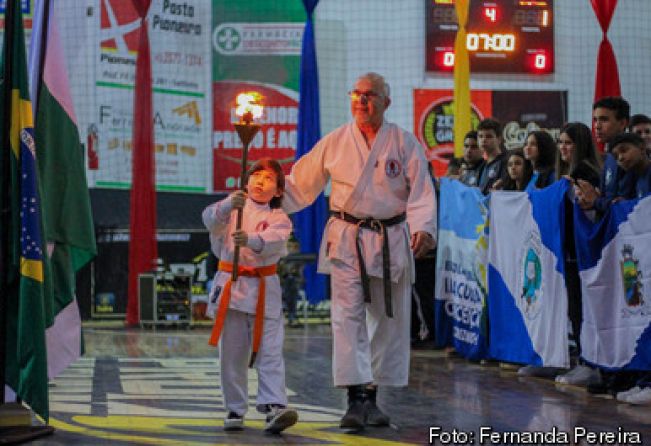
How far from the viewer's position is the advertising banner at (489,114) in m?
17.9

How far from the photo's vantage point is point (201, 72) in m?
17.8

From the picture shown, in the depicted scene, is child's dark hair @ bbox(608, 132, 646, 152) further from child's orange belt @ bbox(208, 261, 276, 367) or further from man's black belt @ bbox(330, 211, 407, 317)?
child's orange belt @ bbox(208, 261, 276, 367)

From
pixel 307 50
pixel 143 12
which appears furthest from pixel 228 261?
pixel 143 12

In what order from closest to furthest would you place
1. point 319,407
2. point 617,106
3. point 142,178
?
point 319,407
point 617,106
point 142,178

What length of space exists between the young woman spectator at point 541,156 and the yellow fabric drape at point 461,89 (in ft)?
10.9

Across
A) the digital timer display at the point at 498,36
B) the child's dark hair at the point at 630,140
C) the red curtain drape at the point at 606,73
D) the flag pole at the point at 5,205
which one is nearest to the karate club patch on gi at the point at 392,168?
the child's dark hair at the point at 630,140

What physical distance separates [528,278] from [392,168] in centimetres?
291

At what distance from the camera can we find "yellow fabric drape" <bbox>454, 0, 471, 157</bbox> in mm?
12125

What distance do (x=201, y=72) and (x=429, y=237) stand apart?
12436mm

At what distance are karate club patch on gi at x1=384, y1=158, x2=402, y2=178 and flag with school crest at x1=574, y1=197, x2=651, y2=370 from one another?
5.71 ft

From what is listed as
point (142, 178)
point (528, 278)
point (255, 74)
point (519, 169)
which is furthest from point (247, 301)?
point (255, 74)

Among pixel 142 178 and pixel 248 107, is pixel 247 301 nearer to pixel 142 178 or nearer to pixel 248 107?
pixel 248 107

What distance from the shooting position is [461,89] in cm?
1230

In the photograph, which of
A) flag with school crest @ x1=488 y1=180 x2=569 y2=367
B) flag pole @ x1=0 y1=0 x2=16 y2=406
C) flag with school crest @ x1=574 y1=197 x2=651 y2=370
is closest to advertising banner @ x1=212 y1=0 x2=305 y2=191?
flag with school crest @ x1=488 y1=180 x2=569 y2=367
